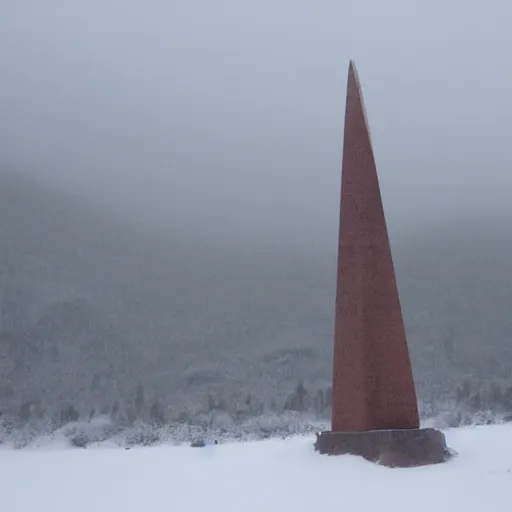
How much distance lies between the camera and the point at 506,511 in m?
6.73

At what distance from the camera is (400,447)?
28.9ft

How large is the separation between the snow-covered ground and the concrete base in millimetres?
177

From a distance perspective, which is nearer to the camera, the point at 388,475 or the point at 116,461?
the point at 388,475

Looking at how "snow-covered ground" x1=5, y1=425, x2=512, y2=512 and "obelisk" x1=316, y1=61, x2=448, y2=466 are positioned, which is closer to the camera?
"snow-covered ground" x1=5, y1=425, x2=512, y2=512

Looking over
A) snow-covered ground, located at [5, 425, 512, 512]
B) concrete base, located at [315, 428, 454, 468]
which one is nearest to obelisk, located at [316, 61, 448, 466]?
concrete base, located at [315, 428, 454, 468]

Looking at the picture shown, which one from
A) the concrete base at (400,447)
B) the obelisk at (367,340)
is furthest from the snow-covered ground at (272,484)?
the obelisk at (367,340)

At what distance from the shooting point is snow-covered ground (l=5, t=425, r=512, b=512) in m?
7.25

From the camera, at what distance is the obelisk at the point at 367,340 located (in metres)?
9.07

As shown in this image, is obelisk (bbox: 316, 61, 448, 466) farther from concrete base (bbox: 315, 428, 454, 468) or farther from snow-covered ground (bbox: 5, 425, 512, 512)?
snow-covered ground (bbox: 5, 425, 512, 512)

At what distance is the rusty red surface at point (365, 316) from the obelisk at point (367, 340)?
14mm

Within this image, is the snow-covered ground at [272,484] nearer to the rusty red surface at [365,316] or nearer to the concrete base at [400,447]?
the concrete base at [400,447]

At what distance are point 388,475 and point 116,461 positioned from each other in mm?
5452

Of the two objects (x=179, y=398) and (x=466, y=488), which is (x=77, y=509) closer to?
(x=466, y=488)

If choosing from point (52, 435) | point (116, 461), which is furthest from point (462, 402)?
point (116, 461)
